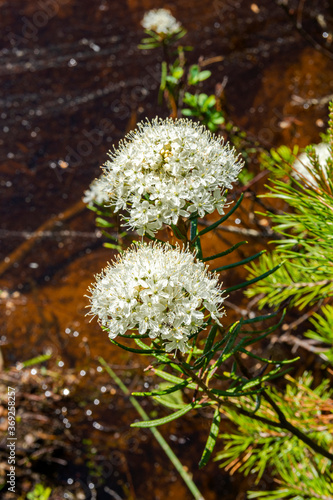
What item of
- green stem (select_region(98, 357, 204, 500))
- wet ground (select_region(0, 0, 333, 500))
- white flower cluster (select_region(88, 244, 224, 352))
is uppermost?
white flower cluster (select_region(88, 244, 224, 352))

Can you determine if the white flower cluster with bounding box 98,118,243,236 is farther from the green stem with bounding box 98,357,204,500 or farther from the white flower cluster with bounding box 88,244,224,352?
the green stem with bounding box 98,357,204,500

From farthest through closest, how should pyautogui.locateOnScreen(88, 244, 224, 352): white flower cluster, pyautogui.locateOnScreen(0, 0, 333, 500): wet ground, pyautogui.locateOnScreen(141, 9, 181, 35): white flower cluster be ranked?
pyautogui.locateOnScreen(0, 0, 333, 500): wet ground, pyautogui.locateOnScreen(141, 9, 181, 35): white flower cluster, pyautogui.locateOnScreen(88, 244, 224, 352): white flower cluster

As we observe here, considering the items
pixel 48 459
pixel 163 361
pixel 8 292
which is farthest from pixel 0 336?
pixel 163 361

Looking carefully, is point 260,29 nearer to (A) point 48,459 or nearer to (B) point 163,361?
(B) point 163,361

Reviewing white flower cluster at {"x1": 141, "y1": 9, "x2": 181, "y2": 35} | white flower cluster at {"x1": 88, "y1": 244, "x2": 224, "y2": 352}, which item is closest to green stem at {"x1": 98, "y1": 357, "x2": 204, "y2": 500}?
white flower cluster at {"x1": 88, "y1": 244, "x2": 224, "y2": 352}

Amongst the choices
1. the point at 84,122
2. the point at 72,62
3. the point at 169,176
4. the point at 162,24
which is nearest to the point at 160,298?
the point at 169,176

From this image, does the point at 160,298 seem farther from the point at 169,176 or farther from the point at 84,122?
the point at 84,122
